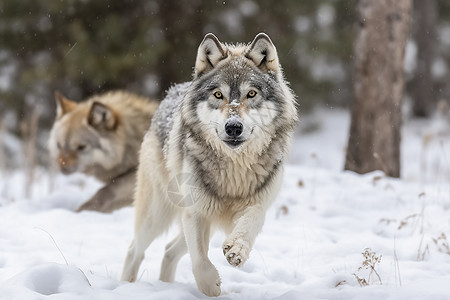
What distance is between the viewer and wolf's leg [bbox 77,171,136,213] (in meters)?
6.04

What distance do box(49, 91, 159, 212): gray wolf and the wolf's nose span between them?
3.12 meters

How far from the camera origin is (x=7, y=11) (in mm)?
11094

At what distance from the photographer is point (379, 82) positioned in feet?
22.4

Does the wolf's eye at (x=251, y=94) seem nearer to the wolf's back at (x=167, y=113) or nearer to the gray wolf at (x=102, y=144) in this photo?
the wolf's back at (x=167, y=113)

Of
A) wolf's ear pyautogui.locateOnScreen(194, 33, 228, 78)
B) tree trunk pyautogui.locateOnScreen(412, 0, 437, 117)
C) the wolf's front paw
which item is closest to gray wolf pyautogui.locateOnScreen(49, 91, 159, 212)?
wolf's ear pyautogui.locateOnScreen(194, 33, 228, 78)

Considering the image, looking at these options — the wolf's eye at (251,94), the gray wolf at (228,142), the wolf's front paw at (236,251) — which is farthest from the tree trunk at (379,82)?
the wolf's front paw at (236,251)

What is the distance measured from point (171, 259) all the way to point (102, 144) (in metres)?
2.40

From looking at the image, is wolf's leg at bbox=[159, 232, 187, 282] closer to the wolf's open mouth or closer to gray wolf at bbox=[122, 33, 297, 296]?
gray wolf at bbox=[122, 33, 297, 296]

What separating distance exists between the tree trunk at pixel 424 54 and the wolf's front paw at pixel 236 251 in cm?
1884

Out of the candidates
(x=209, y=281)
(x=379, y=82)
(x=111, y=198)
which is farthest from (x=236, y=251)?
(x=379, y=82)

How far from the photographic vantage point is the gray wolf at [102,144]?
6.14 m

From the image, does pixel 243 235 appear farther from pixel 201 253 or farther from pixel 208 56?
pixel 208 56

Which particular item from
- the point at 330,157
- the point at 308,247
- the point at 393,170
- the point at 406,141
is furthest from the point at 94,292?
the point at 406,141

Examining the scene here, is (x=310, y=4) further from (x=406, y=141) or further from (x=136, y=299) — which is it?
(x=136, y=299)
